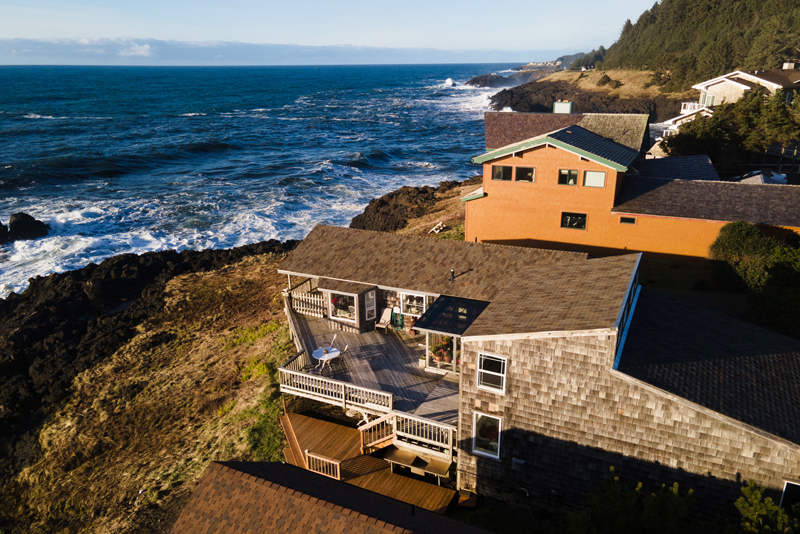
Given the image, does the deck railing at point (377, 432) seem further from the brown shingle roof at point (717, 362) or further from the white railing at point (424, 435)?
the brown shingle roof at point (717, 362)

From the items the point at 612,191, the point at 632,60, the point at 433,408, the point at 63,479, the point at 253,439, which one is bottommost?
the point at 63,479

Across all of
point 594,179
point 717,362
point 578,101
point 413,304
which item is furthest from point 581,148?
point 578,101

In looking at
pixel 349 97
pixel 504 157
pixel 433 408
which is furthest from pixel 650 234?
pixel 349 97

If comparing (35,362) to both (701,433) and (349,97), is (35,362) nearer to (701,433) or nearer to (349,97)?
(701,433)

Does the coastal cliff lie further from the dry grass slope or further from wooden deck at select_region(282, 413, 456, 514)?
wooden deck at select_region(282, 413, 456, 514)

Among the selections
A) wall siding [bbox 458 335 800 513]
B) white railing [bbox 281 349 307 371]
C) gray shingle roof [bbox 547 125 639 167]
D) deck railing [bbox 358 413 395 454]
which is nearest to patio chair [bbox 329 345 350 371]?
white railing [bbox 281 349 307 371]

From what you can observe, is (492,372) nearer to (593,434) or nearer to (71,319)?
(593,434)

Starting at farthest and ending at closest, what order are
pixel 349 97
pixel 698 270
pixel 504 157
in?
pixel 349 97
pixel 504 157
pixel 698 270

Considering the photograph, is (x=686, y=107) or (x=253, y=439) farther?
(x=686, y=107)
